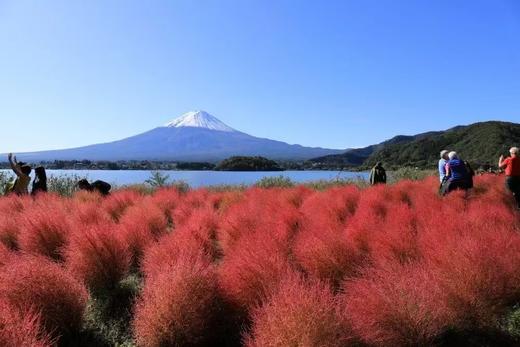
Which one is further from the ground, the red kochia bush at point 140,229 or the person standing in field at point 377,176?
the person standing in field at point 377,176

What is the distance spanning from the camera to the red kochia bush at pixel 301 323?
298cm

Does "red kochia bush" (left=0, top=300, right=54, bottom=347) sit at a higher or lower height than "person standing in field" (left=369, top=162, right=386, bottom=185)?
lower

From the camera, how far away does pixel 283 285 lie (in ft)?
12.1

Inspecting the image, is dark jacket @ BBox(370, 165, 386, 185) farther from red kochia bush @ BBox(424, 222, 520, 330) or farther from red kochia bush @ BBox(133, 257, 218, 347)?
red kochia bush @ BBox(133, 257, 218, 347)

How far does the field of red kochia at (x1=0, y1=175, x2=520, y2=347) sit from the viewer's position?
343 centimetres

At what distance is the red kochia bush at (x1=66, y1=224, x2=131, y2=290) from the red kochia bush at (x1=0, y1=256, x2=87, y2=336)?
2.73 feet

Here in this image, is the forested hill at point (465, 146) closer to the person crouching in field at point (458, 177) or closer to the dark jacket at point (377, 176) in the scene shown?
the dark jacket at point (377, 176)

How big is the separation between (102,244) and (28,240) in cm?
174

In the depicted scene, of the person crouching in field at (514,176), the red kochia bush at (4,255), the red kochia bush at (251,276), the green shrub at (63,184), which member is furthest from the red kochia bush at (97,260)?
the green shrub at (63,184)

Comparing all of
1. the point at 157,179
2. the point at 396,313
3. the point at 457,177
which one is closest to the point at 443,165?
the point at 457,177

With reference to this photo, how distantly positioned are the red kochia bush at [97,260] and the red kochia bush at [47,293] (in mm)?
831

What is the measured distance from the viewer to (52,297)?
13.9 feet

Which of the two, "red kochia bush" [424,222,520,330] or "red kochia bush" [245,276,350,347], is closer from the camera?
"red kochia bush" [245,276,350,347]

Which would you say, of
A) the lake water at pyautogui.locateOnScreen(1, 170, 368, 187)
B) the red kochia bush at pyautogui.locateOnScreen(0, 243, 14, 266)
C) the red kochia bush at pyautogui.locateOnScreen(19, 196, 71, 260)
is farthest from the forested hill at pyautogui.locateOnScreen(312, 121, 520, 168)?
the red kochia bush at pyautogui.locateOnScreen(0, 243, 14, 266)
